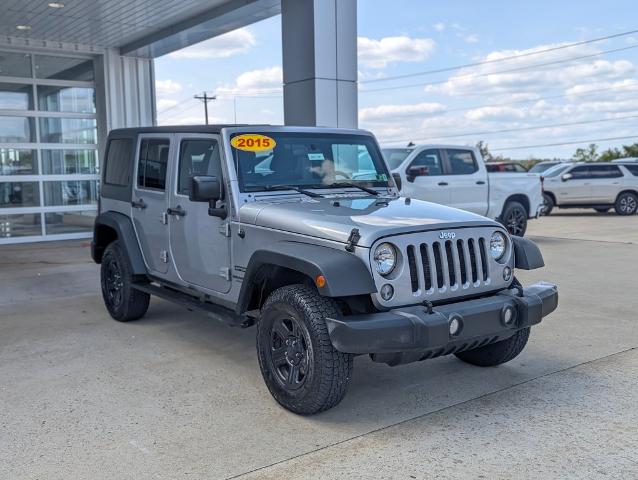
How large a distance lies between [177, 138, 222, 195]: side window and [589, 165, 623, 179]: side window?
1655 centimetres

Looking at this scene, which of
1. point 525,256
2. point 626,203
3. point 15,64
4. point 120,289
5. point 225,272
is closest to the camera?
point 525,256

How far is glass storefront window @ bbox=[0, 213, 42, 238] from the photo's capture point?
43.9 ft

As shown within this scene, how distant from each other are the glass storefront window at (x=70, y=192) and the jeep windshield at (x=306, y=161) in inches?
394

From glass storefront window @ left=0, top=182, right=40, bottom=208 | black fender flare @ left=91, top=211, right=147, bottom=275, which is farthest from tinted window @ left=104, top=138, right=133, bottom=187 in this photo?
glass storefront window @ left=0, top=182, right=40, bottom=208

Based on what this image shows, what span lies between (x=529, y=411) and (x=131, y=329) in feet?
12.5

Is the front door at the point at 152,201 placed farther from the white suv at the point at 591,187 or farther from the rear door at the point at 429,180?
the white suv at the point at 591,187

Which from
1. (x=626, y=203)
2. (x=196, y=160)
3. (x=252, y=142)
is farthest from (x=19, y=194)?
(x=626, y=203)

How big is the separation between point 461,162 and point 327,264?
931 centimetres

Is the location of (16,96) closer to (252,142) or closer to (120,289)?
(120,289)

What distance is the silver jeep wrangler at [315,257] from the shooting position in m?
3.94

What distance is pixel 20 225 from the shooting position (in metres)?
13.5

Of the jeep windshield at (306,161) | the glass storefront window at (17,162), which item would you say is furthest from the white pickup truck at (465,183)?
the glass storefront window at (17,162)

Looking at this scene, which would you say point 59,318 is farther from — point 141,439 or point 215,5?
point 215,5

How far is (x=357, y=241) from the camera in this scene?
397 centimetres
